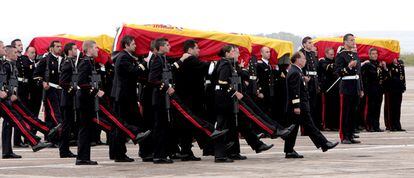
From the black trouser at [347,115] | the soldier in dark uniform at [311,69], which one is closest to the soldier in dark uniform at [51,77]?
the black trouser at [347,115]

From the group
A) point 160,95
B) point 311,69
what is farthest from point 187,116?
point 311,69

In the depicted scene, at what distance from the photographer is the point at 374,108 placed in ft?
85.0

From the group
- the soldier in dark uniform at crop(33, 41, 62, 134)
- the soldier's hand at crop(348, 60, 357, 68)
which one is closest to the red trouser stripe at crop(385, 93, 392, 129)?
the soldier's hand at crop(348, 60, 357, 68)

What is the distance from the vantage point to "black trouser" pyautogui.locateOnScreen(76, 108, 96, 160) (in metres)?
17.1

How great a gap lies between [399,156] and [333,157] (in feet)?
3.20

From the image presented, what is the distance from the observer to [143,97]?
17688mm

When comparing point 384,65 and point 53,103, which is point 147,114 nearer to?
point 53,103

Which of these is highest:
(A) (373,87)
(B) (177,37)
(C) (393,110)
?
(B) (177,37)

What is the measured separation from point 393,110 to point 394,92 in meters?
0.39

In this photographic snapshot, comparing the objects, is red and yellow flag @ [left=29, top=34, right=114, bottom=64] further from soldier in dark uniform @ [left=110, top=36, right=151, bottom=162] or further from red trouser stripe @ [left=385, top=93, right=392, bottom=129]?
red trouser stripe @ [left=385, top=93, right=392, bottom=129]

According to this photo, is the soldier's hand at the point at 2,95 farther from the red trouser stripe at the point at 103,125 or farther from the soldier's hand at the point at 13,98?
the red trouser stripe at the point at 103,125

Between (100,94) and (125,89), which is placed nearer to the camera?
(100,94)

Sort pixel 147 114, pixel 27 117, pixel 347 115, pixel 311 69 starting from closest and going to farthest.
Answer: pixel 147 114
pixel 27 117
pixel 347 115
pixel 311 69

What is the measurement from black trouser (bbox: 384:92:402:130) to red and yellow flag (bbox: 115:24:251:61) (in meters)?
6.83
